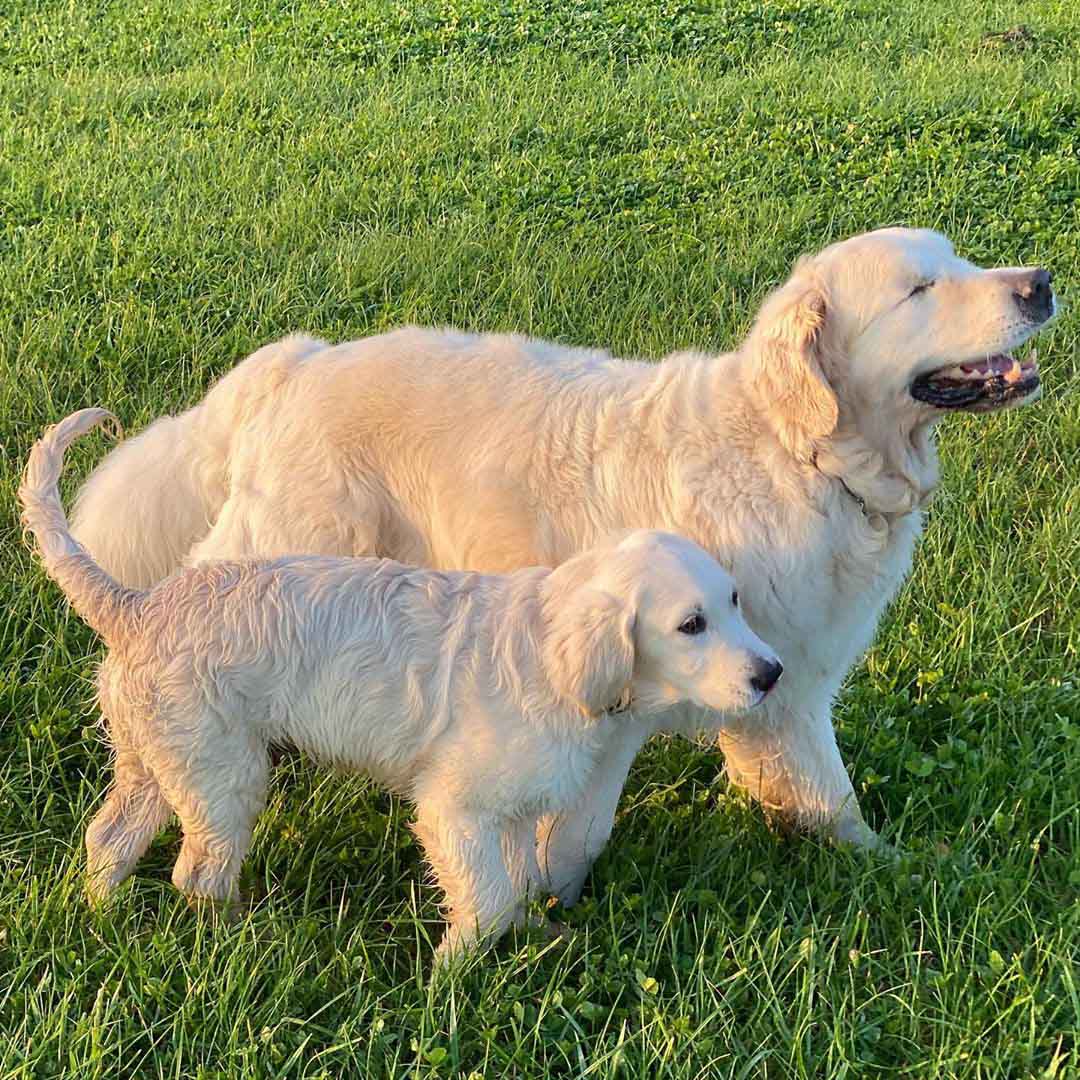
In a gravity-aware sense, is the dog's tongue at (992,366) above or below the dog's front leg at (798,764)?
above

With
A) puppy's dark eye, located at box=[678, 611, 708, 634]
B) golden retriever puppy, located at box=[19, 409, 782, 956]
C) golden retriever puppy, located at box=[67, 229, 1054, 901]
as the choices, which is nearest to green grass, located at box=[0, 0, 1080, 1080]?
golden retriever puppy, located at box=[19, 409, 782, 956]

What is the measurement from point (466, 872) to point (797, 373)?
1601 millimetres

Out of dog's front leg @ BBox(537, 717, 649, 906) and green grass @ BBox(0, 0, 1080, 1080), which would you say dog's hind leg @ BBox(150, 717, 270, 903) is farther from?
dog's front leg @ BBox(537, 717, 649, 906)

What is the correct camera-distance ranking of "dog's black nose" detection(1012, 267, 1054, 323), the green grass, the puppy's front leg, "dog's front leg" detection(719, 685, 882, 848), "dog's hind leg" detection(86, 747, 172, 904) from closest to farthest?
the green grass, the puppy's front leg, "dog's black nose" detection(1012, 267, 1054, 323), "dog's hind leg" detection(86, 747, 172, 904), "dog's front leg" detection(719, 685, 882, 848)

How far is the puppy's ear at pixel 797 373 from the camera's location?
3.25m

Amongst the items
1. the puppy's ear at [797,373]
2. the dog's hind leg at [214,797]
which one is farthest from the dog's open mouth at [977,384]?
the dog's hind leg at [214,797]

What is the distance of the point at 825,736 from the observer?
11.8 ft

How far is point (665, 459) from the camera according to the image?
11.4ft

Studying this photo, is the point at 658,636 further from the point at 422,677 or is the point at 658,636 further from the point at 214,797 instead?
the point at 214,797

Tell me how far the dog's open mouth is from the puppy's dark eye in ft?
3.09

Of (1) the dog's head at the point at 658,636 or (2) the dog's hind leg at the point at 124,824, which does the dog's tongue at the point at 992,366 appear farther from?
(2) the dog's hind leg at the point at 124,824

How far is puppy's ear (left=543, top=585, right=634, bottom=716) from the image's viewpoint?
2.96 metres

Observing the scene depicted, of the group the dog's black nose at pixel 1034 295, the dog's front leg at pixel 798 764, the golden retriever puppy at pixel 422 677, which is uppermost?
the dog's black nose at pixel 1034 295

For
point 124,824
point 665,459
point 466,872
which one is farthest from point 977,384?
point 124,824
